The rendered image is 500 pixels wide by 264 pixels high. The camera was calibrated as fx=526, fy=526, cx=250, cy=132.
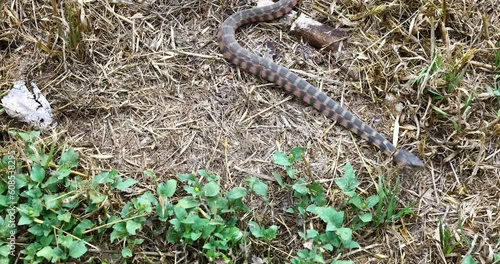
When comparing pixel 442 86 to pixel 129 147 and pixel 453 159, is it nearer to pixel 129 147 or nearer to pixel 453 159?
pixel 453 159

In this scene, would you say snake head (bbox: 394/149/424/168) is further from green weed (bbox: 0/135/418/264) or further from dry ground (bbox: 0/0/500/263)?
green weed (bbox: 0/135/418/264)

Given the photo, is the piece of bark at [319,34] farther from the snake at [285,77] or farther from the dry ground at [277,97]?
the snake at [285,77]

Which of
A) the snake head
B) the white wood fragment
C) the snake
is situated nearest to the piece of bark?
the snake

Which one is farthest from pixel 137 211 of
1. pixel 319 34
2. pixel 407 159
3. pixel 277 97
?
pixel 319 34

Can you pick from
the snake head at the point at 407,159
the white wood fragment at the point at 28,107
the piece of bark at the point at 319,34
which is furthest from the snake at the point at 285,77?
the white wood fragment at the point at 28,107

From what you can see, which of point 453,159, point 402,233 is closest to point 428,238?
point 402,233

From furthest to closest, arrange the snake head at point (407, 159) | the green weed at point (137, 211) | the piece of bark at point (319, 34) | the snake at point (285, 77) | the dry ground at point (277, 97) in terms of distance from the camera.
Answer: the piece of bark at point (319, 34)
the snake at point (285, 77)
the snake head at point (407, 159)
the dry ground at point (277, 97)
the green weed at point (137, 211)
